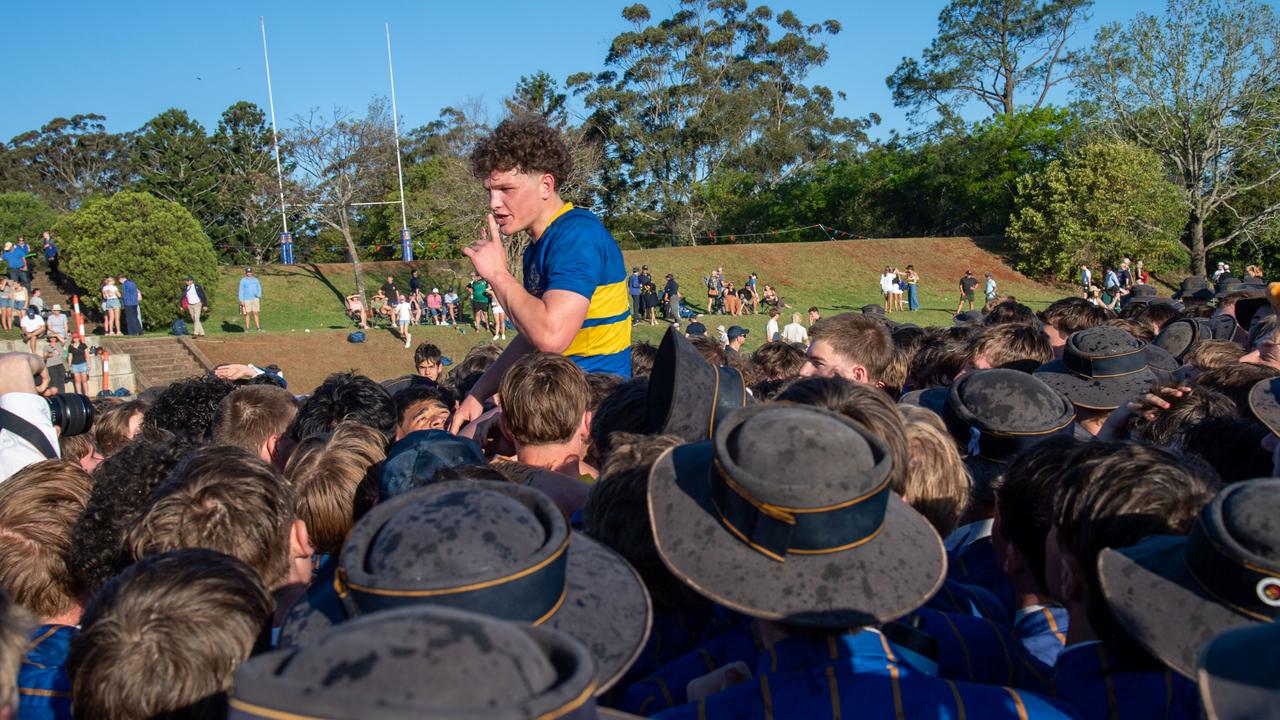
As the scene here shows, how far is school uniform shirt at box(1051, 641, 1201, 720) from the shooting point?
75.9 inches

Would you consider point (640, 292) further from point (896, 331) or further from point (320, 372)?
point (896, 331)

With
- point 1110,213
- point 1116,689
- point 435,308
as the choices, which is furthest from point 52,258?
point 1110,213

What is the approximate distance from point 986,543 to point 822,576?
1.64 m

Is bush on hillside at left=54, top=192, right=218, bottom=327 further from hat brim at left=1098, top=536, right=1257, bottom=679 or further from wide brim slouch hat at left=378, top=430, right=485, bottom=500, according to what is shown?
hat brim at left=1098, top=536, right=1257, bottom=679

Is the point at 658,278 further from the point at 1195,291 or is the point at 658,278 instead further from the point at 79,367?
the point at 1195,291

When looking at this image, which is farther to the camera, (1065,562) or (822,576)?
(1065,562)

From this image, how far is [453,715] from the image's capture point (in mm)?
998

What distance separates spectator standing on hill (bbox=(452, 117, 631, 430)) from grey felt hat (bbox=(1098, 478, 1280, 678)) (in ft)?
8.22

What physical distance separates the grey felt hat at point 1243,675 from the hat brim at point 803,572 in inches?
27.9

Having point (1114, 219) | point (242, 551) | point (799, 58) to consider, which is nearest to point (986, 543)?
point (242, 551)

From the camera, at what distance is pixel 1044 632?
2.60m

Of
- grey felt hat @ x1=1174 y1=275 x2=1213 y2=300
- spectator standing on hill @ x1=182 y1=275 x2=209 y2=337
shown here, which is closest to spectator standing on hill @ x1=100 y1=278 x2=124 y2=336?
spectator standing on hill @ x1=182 y1=275 x2=209 y2=337

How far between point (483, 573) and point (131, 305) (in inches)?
1194

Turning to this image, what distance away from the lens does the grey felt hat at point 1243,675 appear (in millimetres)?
1163
